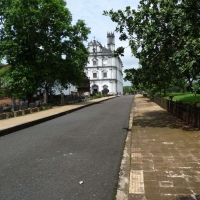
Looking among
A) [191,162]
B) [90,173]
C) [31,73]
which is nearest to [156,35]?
[191,162]

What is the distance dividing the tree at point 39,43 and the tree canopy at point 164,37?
16.0 meters

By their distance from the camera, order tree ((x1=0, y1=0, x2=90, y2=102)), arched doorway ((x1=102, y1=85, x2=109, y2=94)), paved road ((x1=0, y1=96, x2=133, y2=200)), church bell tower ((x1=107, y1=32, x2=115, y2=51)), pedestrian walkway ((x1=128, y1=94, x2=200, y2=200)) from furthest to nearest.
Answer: church bell tower ((x1=107, y1=32, x2=115, y2=51)) → arched doorway ((x1=102, y1=85, x2=109, y2=94)) → tree ((x1=0, y1=0, x2=90, y2=102)) → paved road ((x1=0, y1=96, x2=133, y2=200)) → pedestrian walkway ((x1=128, y1=94, x2=200, y2=200))

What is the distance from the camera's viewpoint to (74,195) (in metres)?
3.96

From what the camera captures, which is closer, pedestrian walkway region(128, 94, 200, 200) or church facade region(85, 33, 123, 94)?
pedestrian walkway region(128, 94, 200, 200)

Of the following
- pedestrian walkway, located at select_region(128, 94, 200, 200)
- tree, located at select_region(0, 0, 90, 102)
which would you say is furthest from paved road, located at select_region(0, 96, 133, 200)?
tree, located at select_region(0, 0, 90, 102)

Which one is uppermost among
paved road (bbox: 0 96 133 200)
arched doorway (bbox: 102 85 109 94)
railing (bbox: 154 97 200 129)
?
arched doorway (bbox: 102 85 109 94)

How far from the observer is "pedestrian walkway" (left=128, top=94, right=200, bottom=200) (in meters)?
3.86

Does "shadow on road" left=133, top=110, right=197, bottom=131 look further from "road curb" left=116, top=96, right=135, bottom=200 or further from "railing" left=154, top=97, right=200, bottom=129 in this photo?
"road curb" left=116, top=96, right=135, bottom=200

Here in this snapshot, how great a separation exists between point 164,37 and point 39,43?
20.8m

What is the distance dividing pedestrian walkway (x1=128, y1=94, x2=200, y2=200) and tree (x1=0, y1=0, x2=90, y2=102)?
66.9 ft

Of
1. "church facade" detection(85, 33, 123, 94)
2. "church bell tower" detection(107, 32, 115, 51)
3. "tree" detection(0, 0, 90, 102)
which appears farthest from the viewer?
"church bell tower" detection(107, 32, 115, 51)

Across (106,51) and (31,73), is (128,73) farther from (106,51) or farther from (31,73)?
(106,51)

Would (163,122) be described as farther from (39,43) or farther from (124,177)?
(39,43)

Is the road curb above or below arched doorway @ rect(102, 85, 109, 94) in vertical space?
below
